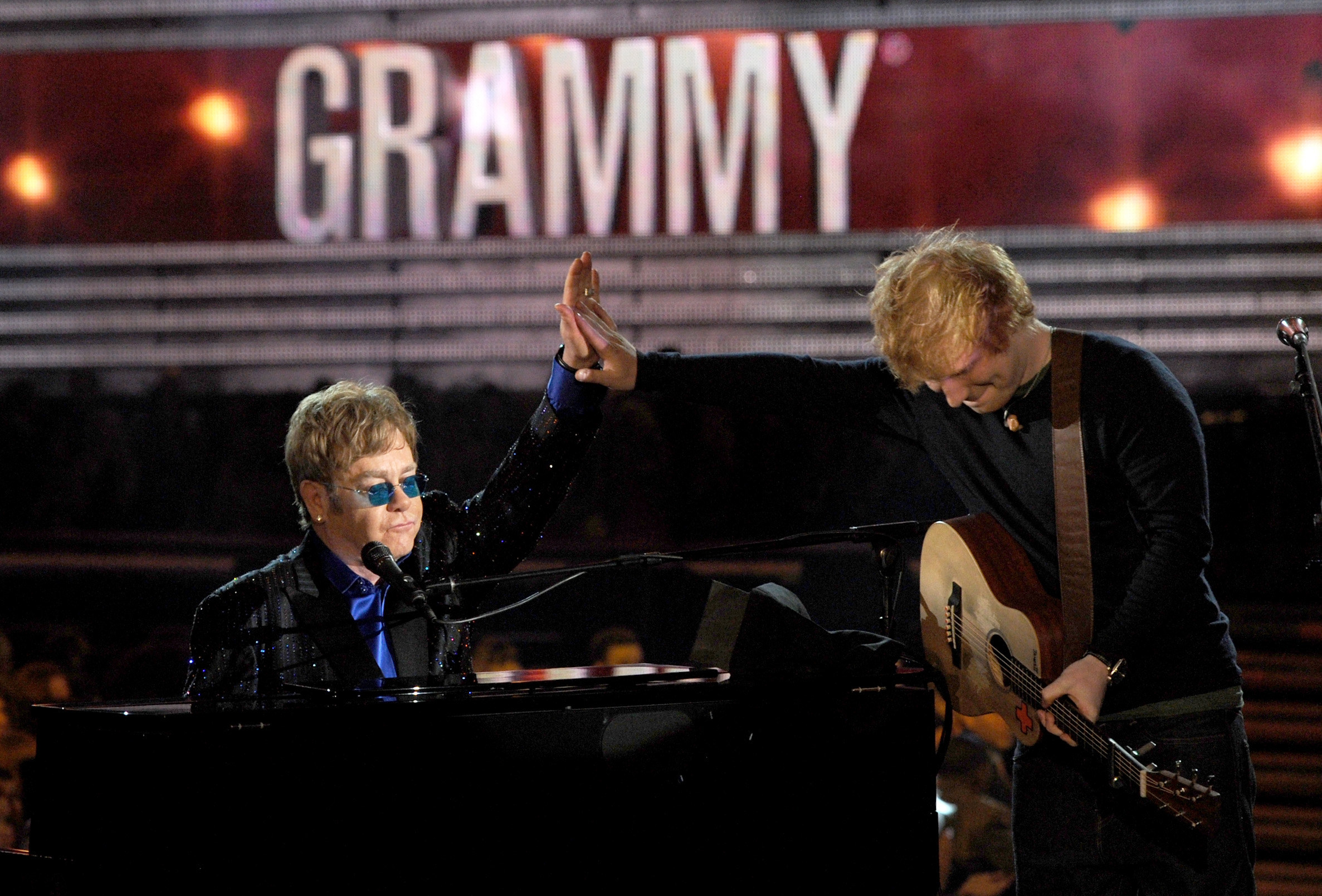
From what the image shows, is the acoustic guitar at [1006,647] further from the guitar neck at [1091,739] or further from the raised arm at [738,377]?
the raised arm at [738,377]

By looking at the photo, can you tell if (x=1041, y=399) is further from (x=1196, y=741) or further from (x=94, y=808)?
(x=94, y=808)

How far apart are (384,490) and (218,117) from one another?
14.8 feet

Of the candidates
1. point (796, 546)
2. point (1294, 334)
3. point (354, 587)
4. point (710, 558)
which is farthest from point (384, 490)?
point (1294, 334)

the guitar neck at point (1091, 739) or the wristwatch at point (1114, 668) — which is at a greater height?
the wristwatch at point (1114, 668)

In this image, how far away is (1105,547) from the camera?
8.31 feet

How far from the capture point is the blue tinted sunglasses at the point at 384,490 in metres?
2.60

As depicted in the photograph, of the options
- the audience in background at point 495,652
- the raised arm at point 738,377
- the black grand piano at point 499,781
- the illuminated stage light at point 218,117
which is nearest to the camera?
the black grand piano at point 499,781

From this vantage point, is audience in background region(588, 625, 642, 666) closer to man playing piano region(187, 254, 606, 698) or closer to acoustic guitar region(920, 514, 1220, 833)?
man playing piano region(187, 254, 606, 698)

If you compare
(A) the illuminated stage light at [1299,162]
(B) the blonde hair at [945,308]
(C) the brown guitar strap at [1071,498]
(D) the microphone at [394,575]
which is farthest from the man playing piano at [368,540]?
(A) the illuminated stage light at [1299,162]

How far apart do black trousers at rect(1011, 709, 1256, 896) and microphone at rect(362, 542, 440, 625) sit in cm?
142

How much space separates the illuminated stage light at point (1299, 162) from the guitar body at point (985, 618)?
4.03m

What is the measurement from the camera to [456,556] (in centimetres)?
285

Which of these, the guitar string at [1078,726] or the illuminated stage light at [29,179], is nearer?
the guitar string at [1078,726]

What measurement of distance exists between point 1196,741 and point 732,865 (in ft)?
3.82
